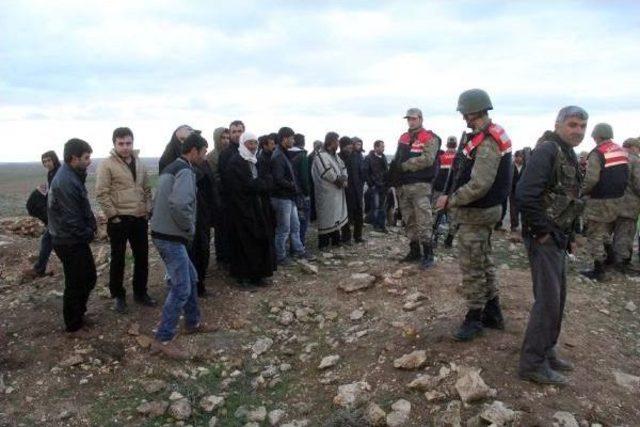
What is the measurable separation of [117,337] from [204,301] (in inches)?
46.3

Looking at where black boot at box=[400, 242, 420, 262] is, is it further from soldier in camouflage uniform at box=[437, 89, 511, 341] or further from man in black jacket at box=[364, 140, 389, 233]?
man in black jacket at box=[364, 140, 389, 233]

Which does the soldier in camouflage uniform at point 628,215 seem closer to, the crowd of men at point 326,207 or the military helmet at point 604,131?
the crowd of men at point 326,207

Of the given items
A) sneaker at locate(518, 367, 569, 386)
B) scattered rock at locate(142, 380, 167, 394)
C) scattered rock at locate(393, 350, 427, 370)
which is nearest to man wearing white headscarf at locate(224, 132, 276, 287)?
scattered rock at locate(142, 380, 167, 394)

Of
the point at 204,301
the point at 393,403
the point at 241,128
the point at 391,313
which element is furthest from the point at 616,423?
the point at 241,128

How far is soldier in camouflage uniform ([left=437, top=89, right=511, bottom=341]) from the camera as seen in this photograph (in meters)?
4.40

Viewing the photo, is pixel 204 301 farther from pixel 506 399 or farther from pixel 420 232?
pixel 506 399

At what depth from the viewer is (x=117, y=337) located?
5637mm

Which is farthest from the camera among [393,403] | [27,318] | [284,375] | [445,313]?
[27,318]

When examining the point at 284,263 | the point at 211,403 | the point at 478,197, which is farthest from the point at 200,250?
the point at 478,197

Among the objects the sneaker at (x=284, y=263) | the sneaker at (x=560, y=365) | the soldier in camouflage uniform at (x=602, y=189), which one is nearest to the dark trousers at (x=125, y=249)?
the sneaker at (x=284, y=263)

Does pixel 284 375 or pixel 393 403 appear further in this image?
pixel 284 375

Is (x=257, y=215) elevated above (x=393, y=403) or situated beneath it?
elevated above

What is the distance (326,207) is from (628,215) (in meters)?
4.77

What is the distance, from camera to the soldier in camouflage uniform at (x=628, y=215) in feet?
26.0
